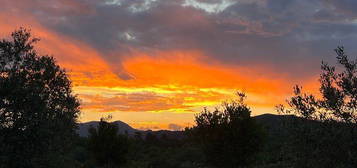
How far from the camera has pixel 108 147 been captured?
51.2 metres

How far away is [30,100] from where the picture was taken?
18391mm

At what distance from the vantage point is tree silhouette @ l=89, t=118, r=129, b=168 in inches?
2014

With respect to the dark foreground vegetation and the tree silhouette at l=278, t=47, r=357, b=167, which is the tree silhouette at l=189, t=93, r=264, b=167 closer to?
the dark foreground vegetation

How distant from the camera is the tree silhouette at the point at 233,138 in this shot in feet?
118

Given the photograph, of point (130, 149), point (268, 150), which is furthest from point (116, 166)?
point (268, 150)

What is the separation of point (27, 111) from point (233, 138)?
22.0 metres

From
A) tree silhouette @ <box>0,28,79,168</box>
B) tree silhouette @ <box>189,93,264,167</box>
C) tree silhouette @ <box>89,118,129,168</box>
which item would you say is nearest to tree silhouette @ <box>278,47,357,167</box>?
tree silhouette @ <box>0,28,79,168</box>

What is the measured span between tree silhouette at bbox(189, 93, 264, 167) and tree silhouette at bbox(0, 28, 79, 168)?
58.1 feet

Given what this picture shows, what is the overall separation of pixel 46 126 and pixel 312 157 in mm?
11660

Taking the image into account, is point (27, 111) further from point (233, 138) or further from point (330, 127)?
point (233, 138)

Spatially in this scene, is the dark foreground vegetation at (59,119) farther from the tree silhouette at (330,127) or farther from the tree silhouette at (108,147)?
the tree silhouette at (108,147)

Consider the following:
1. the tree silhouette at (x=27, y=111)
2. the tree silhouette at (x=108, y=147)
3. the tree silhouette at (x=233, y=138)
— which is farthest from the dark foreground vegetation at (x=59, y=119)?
the tree silhouette at (x=108, y=147)

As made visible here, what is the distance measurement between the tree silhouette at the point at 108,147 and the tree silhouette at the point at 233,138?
16629 mm

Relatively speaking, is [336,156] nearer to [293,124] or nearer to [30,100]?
[293,124]
